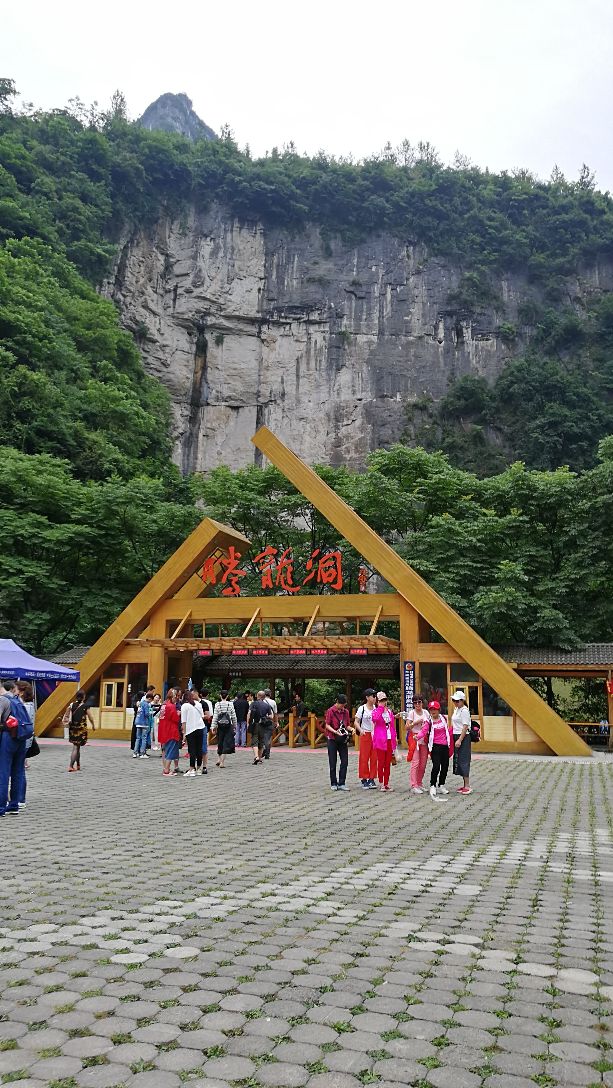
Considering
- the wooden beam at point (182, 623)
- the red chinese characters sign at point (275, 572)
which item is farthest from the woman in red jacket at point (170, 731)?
the wooden beam at point (182, 623)

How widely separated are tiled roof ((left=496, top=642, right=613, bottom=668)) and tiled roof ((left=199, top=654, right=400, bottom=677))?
3.33m

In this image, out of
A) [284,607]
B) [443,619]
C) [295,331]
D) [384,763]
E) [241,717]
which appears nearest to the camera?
[384,763]

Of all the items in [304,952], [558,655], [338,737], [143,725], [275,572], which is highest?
[275,572]

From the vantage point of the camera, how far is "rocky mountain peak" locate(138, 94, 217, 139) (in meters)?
116

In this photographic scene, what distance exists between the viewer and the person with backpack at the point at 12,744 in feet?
29.1

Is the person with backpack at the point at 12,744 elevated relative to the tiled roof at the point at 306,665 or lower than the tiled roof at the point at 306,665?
lower

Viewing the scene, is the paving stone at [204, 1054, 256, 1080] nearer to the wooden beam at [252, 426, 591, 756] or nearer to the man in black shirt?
the wooden beam at [252, 426, 591, 756]

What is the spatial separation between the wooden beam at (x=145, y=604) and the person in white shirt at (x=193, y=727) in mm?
9942

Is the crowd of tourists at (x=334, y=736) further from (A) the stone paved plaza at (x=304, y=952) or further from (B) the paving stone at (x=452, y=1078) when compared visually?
(B) the paving stone at (x=452, y=1078)

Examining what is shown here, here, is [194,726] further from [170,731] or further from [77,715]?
[77,715]

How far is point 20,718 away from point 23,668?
767cm

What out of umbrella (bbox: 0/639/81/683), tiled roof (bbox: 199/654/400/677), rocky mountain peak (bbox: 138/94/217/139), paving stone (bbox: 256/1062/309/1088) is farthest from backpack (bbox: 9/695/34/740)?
rocky mountain peak (bbox: 138/94/217/139)

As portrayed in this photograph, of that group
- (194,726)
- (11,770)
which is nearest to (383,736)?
(194,726)

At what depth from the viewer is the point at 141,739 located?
17969 mm
